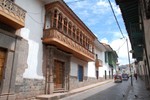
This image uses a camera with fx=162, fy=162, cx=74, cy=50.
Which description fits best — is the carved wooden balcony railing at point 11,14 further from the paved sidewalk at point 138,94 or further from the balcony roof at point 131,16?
the paved sidewalk at point 138,94

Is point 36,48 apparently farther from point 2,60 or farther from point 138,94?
point 138,94

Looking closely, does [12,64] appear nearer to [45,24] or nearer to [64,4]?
[45,24]

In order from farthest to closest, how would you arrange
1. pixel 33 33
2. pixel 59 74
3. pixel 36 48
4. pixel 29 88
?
1. pixel 59 74
2. pixel 36 48
3. pixel 33 33
4. pixel 29 88

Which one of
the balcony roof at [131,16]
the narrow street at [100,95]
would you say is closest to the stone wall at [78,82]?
the narrow street at [100,95]

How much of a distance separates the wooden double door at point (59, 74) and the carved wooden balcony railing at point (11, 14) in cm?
516

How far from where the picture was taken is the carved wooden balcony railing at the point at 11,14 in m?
7.60

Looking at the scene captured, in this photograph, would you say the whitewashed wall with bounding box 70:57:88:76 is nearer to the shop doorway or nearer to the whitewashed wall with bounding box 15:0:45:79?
the whitewashed wall with bounding box 15:0:45:79

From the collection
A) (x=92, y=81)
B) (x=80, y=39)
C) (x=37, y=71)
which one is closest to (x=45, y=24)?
(x=37, y=71)

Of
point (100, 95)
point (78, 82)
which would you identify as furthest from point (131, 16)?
point (78, 82)

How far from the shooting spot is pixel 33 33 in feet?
34.4

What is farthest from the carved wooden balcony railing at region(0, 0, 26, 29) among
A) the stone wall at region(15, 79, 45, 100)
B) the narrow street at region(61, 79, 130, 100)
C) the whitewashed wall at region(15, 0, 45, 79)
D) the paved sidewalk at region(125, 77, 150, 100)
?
the paved sidewalk at region(125, 77, 150, 100)

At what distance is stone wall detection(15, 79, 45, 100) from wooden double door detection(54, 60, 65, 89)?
75.8 inches

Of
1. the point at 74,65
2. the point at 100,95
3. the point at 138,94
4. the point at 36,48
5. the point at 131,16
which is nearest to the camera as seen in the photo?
the point at 131,16

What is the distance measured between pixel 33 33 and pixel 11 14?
2.58 metres
